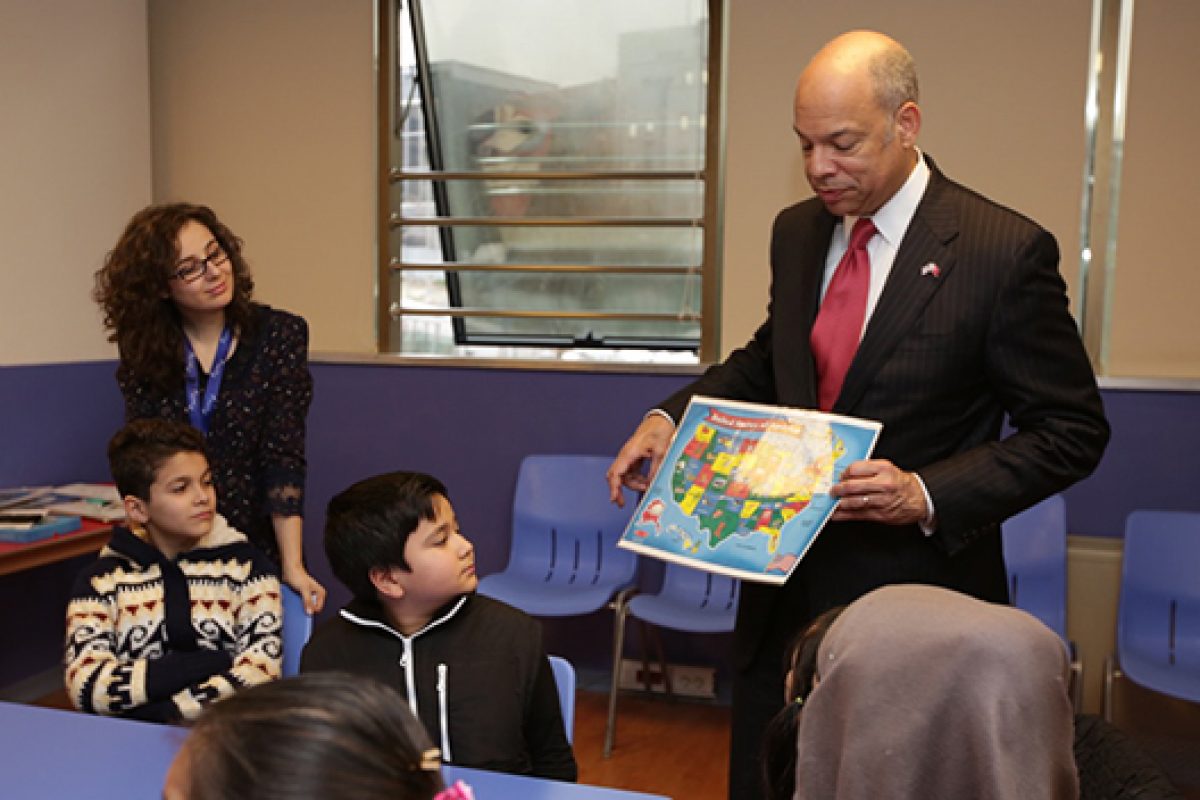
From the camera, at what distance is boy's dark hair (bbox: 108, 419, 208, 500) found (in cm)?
237

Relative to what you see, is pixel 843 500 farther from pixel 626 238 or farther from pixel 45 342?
pixel 45 342

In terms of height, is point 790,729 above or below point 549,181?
below

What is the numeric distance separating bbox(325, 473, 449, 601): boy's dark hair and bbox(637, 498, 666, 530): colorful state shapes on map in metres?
0.38

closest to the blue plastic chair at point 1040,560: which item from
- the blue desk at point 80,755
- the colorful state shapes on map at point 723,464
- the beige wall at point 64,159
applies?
the colorful state shapes on map at point 723,464

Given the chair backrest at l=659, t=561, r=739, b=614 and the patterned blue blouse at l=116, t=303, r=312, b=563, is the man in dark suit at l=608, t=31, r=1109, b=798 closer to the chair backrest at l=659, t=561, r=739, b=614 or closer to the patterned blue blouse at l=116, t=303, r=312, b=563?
the patterned blue blouse at l=116, t=303, r=312, b=563

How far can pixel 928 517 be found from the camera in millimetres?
1840

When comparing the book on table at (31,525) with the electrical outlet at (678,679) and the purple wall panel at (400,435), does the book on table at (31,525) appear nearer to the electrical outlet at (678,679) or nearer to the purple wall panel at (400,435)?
the purple wall panel at (400,435)

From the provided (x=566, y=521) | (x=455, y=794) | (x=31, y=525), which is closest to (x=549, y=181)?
(x=566, y=521)

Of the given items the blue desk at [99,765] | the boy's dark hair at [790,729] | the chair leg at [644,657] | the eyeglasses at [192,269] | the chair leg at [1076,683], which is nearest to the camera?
the boy's dark hair at [790,729]

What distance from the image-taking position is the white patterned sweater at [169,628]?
2.15 meters

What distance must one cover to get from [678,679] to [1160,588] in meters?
1.64

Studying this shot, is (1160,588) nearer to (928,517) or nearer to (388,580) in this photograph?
(928,517)

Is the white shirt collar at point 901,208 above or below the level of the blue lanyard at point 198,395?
above

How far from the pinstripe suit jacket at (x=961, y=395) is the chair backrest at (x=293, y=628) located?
3.02ft
